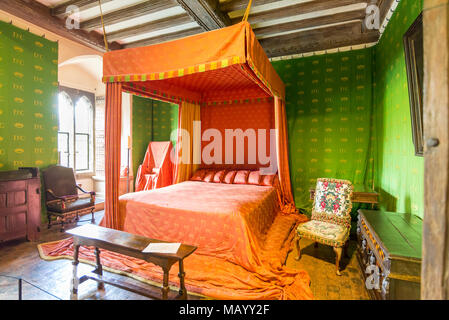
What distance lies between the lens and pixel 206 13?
2992 mm

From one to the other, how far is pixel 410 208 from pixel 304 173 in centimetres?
216

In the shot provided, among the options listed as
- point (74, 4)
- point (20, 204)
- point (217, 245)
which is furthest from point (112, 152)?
point (74, 4)

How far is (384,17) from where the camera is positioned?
10.4ft

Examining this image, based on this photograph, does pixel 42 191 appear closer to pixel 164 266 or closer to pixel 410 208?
pixel 164 266

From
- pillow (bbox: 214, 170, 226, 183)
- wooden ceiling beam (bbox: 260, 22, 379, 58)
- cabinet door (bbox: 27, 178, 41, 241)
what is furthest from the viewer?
pillow (bbox: 214, 170, 226, 183)

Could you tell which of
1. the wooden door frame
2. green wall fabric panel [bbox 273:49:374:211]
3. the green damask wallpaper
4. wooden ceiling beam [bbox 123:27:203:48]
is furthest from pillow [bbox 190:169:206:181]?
the wooden door frame

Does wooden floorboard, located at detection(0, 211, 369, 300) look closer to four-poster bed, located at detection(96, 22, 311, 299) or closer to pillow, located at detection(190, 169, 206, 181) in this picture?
four-poster bed, located at detection(96, 22, 311, 299)

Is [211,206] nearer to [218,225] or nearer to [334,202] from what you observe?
[218,225]

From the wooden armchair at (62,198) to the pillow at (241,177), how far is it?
8.56ft

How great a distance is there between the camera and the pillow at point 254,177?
4249 millimetres

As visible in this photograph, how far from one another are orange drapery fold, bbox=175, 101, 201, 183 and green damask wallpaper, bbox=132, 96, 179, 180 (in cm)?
115

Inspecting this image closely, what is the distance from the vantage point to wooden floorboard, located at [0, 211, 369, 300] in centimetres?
201

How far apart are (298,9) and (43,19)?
378 centimetres
